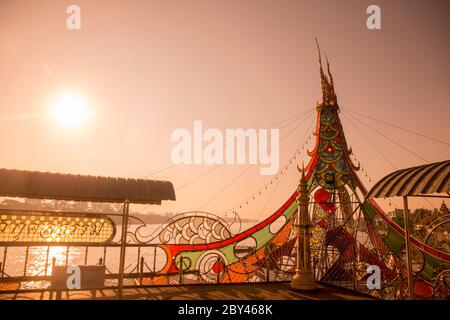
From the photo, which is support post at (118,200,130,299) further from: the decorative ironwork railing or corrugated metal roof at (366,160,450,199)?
corrugated metal roof at (366,160,450,199)

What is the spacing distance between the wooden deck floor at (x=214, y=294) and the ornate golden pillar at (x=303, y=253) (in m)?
0.31

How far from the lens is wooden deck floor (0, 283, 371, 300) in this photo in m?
7.73

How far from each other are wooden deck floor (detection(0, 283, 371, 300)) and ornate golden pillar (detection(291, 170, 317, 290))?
0.31 metres

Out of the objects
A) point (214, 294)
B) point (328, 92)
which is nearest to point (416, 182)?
point (214, 294)

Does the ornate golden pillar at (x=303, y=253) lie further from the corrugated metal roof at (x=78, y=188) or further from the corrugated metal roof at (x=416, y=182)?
the corrugated metal roof at (x=78, y=188)

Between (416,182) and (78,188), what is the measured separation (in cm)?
922

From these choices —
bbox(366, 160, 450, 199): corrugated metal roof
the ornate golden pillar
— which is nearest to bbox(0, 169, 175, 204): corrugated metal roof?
the ornate golden pillar

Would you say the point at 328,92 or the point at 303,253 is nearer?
the point at 303,253

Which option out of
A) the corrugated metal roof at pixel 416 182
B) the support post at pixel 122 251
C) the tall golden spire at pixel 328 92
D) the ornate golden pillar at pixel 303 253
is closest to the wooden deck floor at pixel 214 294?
the ornate golden pillar at pixel 303 253

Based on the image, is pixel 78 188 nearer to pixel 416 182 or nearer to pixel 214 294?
pixel 214 294

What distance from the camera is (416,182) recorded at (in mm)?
7020

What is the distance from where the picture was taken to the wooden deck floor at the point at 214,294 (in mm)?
7734
